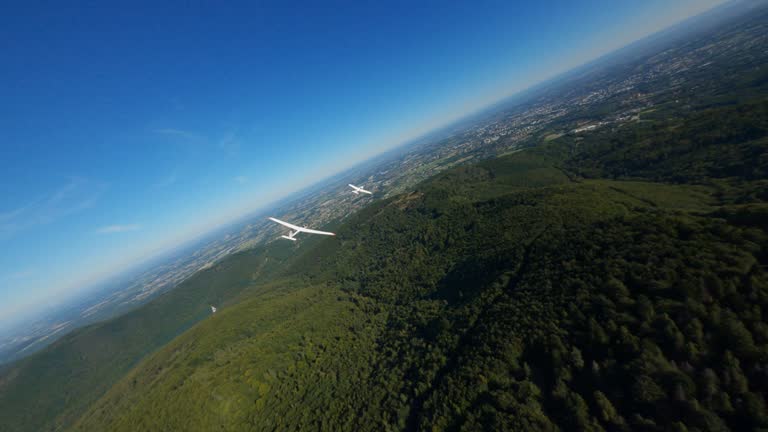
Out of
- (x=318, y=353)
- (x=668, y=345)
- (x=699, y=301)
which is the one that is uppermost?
(x=699, y=301)

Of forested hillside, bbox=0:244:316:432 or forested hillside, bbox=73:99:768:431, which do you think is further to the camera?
forested hillside, bbox=0:244:316:432

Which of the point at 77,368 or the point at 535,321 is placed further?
the point at 77,368

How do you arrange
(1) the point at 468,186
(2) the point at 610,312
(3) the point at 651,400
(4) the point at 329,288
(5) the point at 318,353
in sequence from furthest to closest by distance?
(1) the point at 468,186 → (4) the point at 329,288 → (5) the point at 318,353 → (2) the point at 610,312 → (3) the point at 651,400

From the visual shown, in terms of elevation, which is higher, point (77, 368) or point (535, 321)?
point (77, 368)

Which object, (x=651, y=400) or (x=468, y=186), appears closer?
(x=651, y=400)

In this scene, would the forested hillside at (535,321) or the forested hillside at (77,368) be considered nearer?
the forested hillside at (535,321)

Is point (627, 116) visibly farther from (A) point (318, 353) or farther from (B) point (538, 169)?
(A) point (318, 353)

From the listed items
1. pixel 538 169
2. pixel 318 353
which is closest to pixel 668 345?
pixel 318 353

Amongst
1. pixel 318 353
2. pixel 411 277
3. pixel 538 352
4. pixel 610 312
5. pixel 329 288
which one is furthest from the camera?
pixel 329 288
